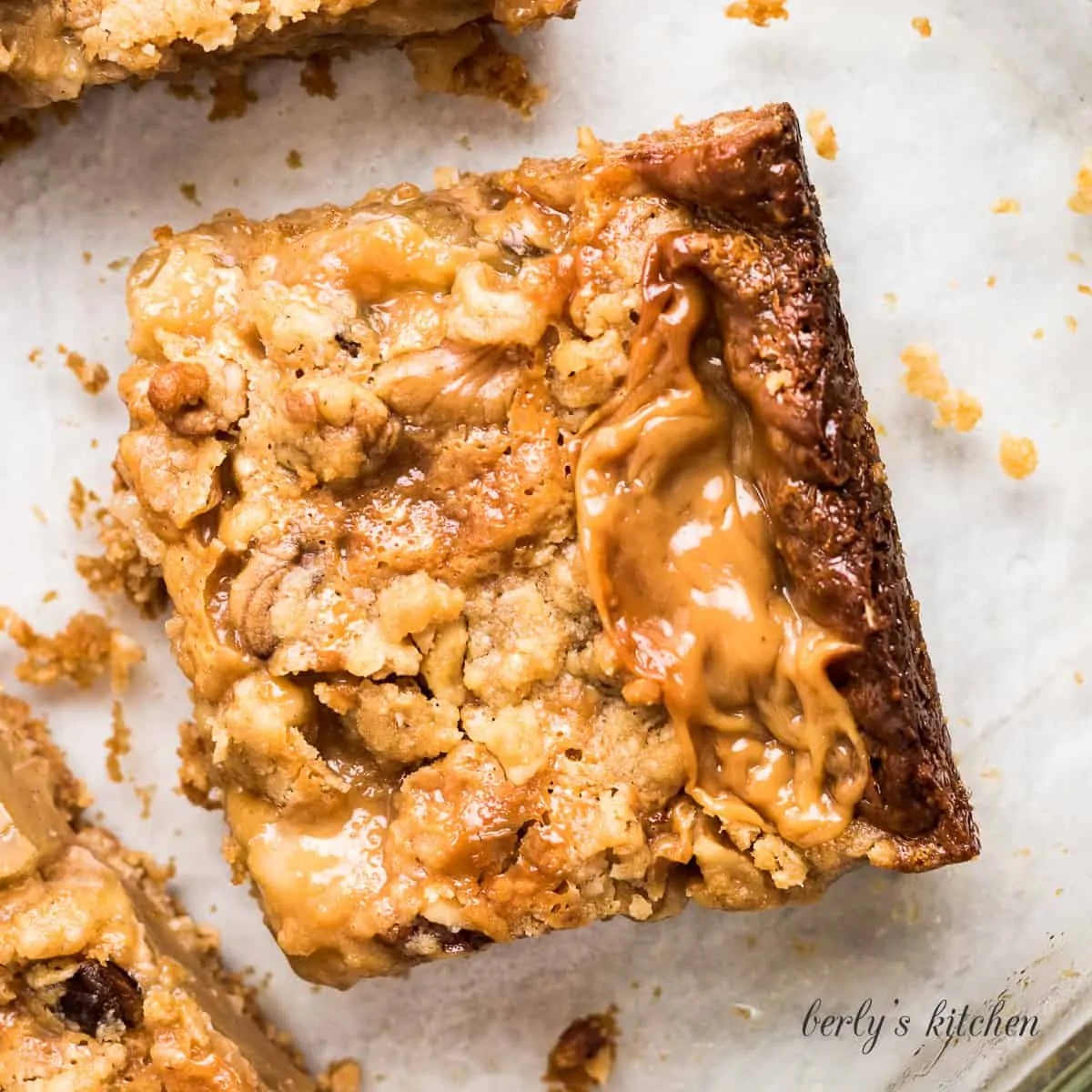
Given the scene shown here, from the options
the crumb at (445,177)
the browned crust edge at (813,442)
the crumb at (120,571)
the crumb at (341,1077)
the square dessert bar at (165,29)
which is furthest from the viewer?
the crumb at (341,1077)

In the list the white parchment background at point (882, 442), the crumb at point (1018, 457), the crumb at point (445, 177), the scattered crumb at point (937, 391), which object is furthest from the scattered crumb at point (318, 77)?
the crumb at point (1018, 457)

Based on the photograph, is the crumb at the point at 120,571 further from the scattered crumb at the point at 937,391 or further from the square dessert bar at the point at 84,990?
the scattered crumb at the point at 937,391

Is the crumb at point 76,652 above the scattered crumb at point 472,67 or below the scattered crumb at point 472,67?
below

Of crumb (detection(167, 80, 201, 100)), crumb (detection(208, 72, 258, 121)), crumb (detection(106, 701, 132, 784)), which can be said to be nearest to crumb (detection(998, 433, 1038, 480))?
crumb (detection(208, 72, 258, 121))

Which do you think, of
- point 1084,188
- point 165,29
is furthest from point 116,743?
point 1084,188

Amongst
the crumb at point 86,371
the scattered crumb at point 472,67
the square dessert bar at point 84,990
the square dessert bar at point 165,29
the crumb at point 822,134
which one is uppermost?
the square dessert bar at point 165,29

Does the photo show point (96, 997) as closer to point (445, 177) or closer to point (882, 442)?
point (445, 177)
